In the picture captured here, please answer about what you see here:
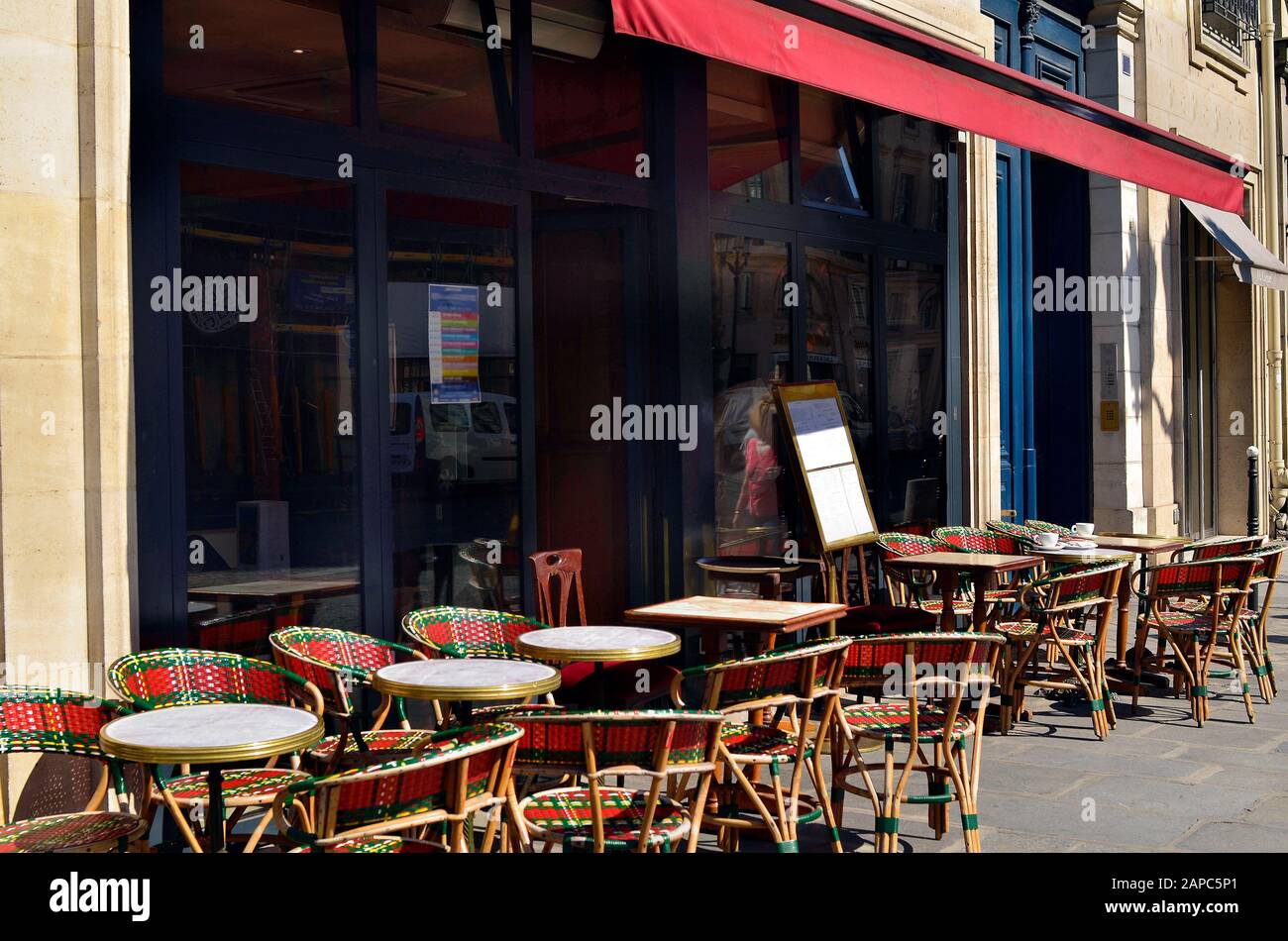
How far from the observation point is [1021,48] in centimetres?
1206

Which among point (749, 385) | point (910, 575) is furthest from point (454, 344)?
point (910, 575)

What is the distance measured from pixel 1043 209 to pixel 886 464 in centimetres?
495

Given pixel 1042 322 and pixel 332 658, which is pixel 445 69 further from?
pixel 1042 322

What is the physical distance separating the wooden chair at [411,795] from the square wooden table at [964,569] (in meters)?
3.74

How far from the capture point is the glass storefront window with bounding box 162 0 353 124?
538 cm

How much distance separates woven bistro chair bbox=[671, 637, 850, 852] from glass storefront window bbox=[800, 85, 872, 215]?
4.62 m

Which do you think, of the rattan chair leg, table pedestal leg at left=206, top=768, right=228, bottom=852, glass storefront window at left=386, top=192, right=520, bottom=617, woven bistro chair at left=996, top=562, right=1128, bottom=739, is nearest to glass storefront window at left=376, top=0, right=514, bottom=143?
glass storefront window at left=386, top=192, right=520, bottom=617

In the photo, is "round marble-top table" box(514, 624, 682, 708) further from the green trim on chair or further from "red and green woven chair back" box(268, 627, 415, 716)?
the green trim on chair

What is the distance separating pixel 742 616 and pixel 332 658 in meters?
1.55

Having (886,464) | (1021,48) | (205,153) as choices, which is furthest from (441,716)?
(1021,48)
